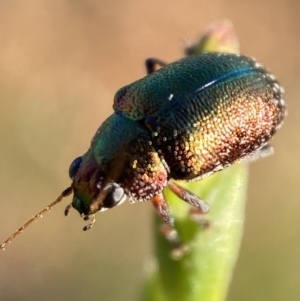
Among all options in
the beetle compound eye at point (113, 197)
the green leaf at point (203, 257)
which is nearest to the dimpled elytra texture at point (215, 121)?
the beetle compound eye at point (113, 197)

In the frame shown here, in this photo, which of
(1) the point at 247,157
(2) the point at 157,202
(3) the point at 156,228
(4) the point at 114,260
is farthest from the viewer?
(4) the point at 114,260

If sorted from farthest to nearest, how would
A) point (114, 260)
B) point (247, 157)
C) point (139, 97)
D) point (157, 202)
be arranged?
point (114, 260) < point (139, 97) < point (247, 157) < point (157, 202)

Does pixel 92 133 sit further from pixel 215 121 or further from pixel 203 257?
pixel 203 257

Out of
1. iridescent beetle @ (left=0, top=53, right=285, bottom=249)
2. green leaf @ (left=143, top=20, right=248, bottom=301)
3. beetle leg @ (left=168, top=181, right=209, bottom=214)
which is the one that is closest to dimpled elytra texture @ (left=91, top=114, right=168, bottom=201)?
iridescent beetle @ (left=0, top=53, right=285, bottom=249)

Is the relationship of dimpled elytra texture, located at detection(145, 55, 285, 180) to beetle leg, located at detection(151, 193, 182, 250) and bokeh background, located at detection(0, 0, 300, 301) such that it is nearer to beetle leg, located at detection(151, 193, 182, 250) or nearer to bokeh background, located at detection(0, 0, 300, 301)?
beetle leg, located at detection(151, 193, 182, 250)

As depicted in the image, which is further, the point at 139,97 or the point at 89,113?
the point at 89,113

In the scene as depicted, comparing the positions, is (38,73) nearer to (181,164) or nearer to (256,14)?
(256,14)

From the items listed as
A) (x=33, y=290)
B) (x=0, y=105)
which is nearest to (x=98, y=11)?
(x=0, y=105)
